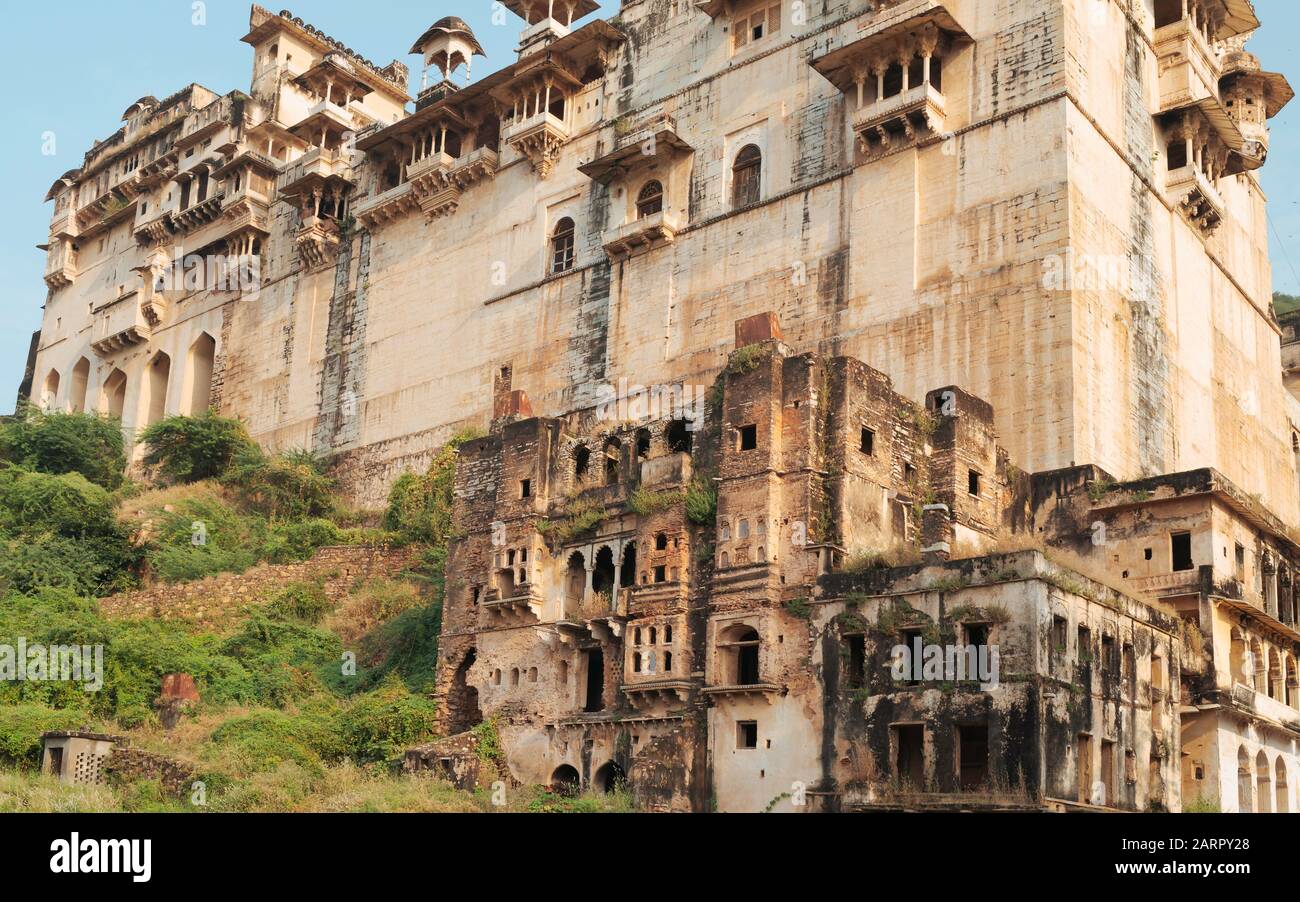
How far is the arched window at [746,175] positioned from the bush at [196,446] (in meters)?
16.5

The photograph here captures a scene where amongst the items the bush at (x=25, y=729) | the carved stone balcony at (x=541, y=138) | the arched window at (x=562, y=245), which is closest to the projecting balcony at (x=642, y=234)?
the arched window at (x=562, y=245)

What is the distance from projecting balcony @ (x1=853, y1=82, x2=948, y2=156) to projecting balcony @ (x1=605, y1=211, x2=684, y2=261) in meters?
5.04

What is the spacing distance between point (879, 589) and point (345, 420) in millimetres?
23467

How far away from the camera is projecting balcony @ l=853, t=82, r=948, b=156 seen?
100ft

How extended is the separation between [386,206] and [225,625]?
1456 cm

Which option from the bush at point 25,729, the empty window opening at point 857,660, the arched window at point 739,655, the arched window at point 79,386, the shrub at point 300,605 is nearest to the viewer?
the empty window opening at point 857,660

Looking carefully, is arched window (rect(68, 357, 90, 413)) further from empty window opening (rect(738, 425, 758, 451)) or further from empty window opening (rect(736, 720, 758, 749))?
empty window opening (rect(736, 720, 758, 749))

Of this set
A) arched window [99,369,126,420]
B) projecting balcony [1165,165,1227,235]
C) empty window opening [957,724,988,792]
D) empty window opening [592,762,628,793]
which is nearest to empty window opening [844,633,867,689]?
empty window opening [957,724,988,792]

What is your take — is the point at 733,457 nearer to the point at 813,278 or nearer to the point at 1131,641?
the point at 1131,641

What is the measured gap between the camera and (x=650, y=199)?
1419 inches

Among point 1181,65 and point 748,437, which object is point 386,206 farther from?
point 748,437

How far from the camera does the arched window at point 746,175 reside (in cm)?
3400

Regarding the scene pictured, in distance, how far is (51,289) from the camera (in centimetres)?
5719

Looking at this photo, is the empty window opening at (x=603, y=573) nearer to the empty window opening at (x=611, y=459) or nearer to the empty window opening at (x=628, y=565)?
the empty window opening at (x=628, y=565)
